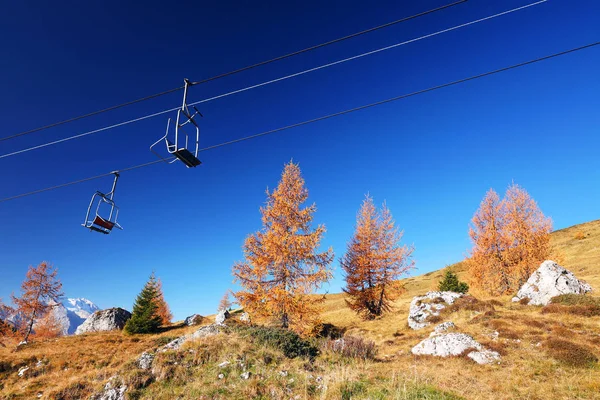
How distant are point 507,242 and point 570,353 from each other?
20.1 meters

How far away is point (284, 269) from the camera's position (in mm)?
18719

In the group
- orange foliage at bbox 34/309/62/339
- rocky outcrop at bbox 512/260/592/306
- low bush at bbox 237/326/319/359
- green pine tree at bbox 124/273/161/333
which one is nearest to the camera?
low bush at bbox 237/326/319/359

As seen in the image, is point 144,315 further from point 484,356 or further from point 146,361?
point 484,356

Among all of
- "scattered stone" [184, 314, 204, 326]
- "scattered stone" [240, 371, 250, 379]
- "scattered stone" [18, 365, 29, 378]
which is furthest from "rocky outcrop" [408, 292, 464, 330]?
"scattered stone" [184, 314, 204, 326]

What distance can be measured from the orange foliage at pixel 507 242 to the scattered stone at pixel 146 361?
30.7m

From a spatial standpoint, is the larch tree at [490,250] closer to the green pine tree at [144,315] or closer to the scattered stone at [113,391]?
the scattered stone at [113,391]

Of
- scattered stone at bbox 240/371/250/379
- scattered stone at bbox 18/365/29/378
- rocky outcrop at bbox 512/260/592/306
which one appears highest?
rocky outcrop at bbox 512/260/592/306

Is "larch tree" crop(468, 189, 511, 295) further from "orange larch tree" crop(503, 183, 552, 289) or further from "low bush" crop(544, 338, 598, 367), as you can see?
"low bush" crop(544, 338, 598, 367)

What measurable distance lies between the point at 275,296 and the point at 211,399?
1023cm

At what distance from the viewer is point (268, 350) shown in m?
10.7

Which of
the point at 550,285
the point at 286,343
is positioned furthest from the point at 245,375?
the point at 550,285

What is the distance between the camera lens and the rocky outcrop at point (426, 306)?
22.2m

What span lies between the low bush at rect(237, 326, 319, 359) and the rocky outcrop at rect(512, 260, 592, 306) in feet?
65.3

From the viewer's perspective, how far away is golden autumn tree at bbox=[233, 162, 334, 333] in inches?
709
